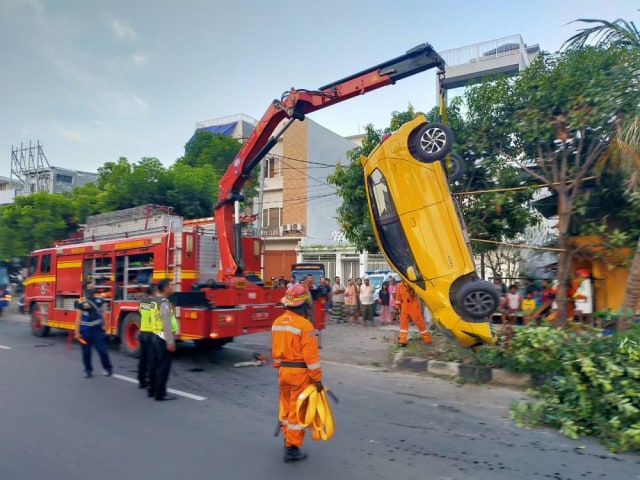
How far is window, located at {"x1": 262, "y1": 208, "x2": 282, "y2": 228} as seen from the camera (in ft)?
93.4

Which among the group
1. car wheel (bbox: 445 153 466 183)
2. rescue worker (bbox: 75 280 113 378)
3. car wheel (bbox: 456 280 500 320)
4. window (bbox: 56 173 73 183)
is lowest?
rescue worker (bbox: 75 280 113 378)

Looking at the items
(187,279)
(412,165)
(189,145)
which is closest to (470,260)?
(412,165)

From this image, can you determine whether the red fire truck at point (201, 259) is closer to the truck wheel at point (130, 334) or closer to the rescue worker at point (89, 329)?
the truck wheel at point (130, 334)

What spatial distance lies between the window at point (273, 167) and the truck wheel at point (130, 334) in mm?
18954

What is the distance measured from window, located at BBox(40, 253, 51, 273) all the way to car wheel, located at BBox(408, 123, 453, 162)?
31.6 feet

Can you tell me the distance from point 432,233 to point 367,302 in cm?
813

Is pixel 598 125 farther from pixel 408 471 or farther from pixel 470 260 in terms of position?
pixel 408 471

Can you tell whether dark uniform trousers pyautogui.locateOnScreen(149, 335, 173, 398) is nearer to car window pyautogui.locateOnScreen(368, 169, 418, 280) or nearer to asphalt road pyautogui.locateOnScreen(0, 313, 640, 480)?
asphalt road pyautogui.locateOnScreen(0, 313, 640, 480)

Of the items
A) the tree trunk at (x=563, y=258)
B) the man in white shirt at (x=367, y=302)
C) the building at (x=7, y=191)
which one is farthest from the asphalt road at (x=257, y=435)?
Answer: the building at (x=7, y=191)

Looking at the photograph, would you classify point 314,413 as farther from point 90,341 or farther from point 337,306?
point 337,306

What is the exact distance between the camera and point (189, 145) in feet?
86.3

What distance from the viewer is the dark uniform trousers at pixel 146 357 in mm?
6934

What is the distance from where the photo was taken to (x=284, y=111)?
30.9ft

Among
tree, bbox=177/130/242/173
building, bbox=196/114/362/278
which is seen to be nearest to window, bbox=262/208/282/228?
building, bbox=196/114/362/278
